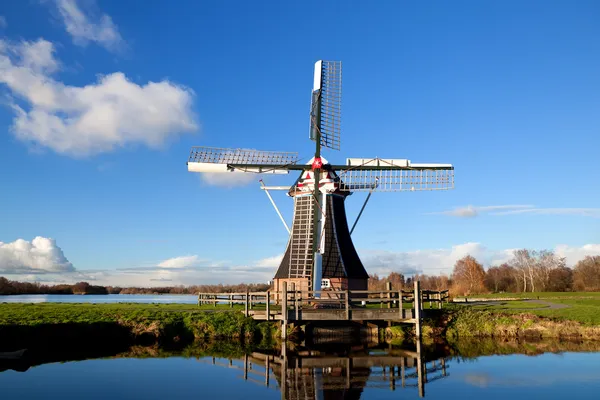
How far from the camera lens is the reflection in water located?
1516 cm

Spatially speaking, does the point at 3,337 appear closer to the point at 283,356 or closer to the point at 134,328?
the point at 134,328

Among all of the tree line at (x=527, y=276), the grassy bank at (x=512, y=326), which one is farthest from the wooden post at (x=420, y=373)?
the tree line at (x=527, y=276)

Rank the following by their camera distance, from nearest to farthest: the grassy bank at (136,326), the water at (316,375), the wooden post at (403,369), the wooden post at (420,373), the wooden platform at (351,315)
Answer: the water at (316,375) < the wooden post at (420,373) < the wooden post at (403,369) < the grassy bank at (136,326) < the wooden platform at (351,315)

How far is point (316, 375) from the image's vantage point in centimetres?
1677

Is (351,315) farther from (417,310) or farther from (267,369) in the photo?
(267,369)

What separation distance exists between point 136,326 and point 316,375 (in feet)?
34.2

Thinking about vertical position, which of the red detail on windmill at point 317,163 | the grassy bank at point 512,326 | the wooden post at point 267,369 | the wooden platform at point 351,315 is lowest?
the wooden post at point 267,369

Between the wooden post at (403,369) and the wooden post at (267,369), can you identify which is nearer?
the wooden post at (267,369)

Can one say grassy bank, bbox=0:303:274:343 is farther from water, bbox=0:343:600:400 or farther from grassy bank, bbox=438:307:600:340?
grassy bank, bbox=438:307:600:340

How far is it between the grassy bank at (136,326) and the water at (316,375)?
2.05 metres

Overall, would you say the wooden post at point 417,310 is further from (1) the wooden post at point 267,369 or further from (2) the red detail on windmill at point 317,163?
(2) the red detail on windmill at point 317,163

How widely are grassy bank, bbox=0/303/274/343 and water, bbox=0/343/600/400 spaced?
2054mm

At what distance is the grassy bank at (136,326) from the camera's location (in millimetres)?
22156

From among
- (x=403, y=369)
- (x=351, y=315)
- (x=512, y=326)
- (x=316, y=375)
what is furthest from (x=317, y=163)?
(x=316, y=375)
